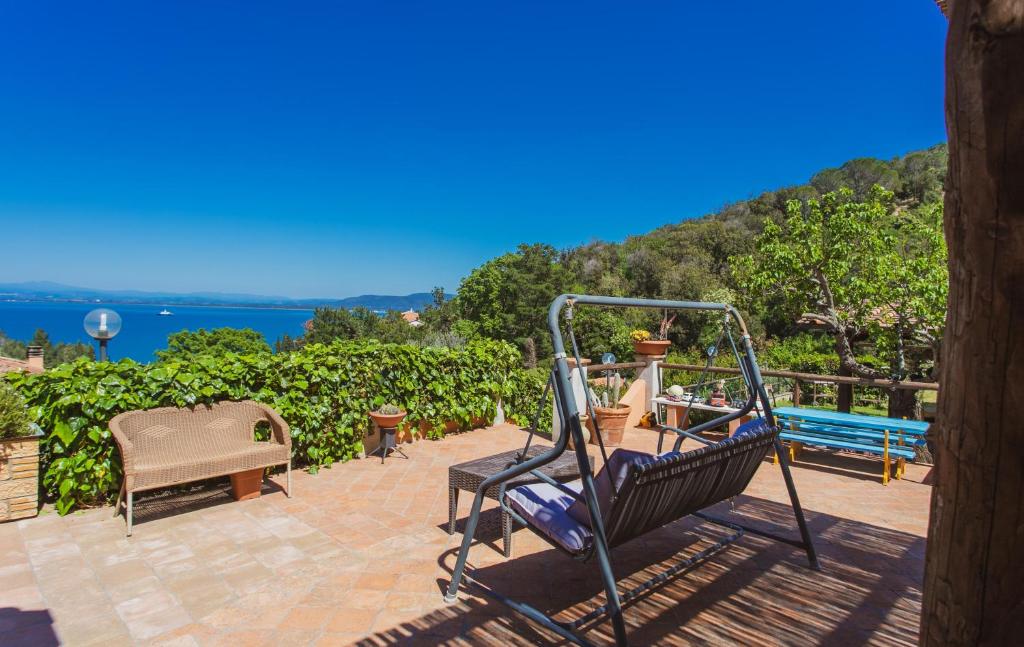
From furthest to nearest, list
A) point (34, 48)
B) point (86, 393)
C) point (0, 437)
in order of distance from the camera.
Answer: point (34, 48)
point (86, 393)
point (0, 437)

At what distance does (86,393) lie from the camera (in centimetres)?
390

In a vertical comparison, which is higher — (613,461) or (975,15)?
(975,15)

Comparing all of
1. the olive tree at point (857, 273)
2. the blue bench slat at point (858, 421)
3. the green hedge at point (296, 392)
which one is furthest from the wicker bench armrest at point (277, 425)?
the olive tree at point (857, 273)

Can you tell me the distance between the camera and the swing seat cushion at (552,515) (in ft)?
7.82

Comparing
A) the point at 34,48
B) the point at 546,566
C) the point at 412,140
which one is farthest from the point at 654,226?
the point at 546,566

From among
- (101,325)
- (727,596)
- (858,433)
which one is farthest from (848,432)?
(101,325)

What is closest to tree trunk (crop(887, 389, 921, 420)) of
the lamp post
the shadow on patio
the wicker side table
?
the shadow on patio

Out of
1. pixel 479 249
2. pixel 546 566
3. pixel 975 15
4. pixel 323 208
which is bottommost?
pixel 546 566

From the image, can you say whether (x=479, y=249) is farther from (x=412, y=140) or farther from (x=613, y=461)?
(x=613, y=461)

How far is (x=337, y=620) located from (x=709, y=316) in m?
18.2

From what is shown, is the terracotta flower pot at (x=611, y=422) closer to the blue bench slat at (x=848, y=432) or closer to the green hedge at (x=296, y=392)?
the green hedge at (x=296, y=392)

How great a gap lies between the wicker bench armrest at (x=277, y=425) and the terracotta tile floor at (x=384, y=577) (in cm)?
47

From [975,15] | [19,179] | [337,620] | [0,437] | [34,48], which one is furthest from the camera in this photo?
[19,179]

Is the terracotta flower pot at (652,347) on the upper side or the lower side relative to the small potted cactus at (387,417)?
upper
